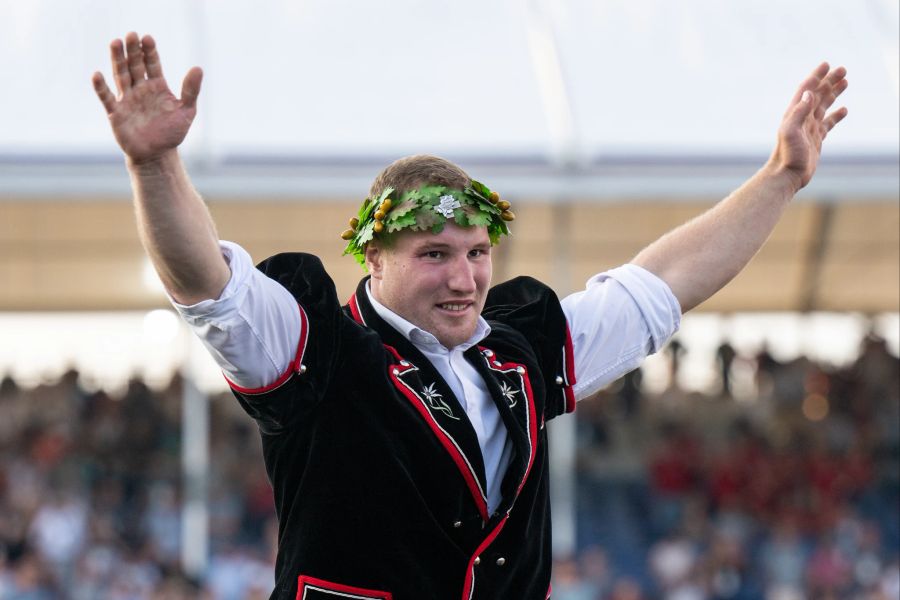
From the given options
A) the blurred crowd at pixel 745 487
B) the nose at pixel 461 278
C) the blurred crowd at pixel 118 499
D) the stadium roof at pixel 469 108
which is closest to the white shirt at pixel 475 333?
the nose at pixel 461 278

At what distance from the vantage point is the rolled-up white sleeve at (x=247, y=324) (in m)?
2.49

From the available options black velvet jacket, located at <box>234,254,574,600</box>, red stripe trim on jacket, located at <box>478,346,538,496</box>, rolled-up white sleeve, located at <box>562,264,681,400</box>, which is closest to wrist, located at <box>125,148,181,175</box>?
black velvet jacket, located at <box>234,254,574,600</box>

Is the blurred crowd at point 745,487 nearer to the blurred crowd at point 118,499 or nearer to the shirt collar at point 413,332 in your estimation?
the blurred crowd at point 118,499

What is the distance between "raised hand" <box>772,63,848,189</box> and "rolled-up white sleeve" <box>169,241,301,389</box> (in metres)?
1.24

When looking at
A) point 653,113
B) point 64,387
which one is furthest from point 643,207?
point 64,387

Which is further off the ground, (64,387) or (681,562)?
(64,387)

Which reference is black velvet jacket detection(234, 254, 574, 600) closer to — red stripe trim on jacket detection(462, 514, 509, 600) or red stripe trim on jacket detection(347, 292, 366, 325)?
red stripe trim on jacket detection(462, 514, 509, 600)

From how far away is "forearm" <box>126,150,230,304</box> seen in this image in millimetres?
2414

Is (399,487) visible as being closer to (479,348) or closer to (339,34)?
(479,348)

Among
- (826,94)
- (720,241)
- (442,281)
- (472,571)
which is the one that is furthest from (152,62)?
(826,94)

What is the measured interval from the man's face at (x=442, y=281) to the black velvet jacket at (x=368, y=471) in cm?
8

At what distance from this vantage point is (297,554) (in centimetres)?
272

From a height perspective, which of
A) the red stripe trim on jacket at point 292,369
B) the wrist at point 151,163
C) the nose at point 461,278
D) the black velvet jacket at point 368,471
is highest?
the wrist at point 151,163

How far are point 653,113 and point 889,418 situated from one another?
373 centimetres
